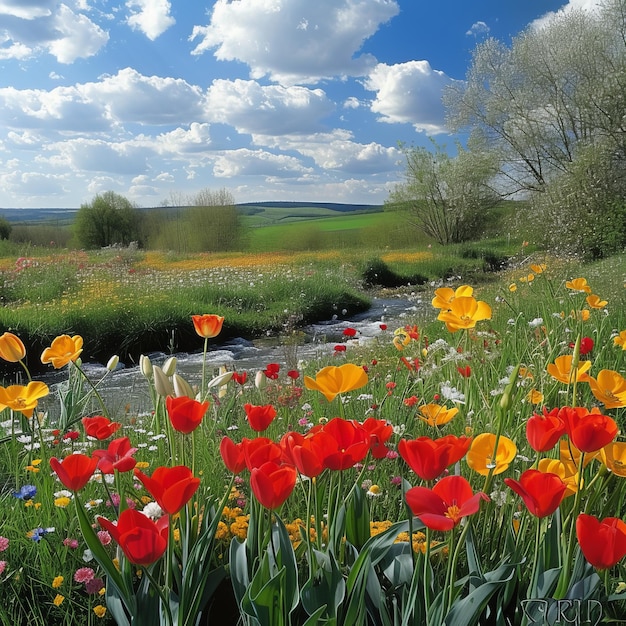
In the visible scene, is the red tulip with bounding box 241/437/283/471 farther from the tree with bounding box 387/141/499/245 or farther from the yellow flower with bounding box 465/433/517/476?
the tree with bounding box 387/141/499/245

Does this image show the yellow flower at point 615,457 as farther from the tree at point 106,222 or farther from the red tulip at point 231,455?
the tree at point 106,222

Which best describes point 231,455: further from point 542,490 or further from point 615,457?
point 615,457

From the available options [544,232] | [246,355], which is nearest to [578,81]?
[544,232]

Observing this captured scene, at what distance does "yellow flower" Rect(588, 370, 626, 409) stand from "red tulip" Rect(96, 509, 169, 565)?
1.06 metres

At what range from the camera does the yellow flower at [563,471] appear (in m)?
1.35

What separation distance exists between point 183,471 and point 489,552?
93cm

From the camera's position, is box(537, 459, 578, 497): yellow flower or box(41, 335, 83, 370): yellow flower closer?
box(537, 459, 578, 497): yellow flower

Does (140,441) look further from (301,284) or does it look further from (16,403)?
(301,284)

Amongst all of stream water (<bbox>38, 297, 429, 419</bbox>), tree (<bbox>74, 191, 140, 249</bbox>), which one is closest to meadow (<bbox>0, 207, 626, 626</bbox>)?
stream water (<bbox>38, 297, 429, 419</bbox>)

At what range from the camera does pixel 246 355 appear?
28.5 ft

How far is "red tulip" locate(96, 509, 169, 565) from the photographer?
3.12ft

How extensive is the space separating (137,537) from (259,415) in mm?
450

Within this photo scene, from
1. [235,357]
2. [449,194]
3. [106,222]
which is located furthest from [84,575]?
[106,222]

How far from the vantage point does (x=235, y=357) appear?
28.1 feet
